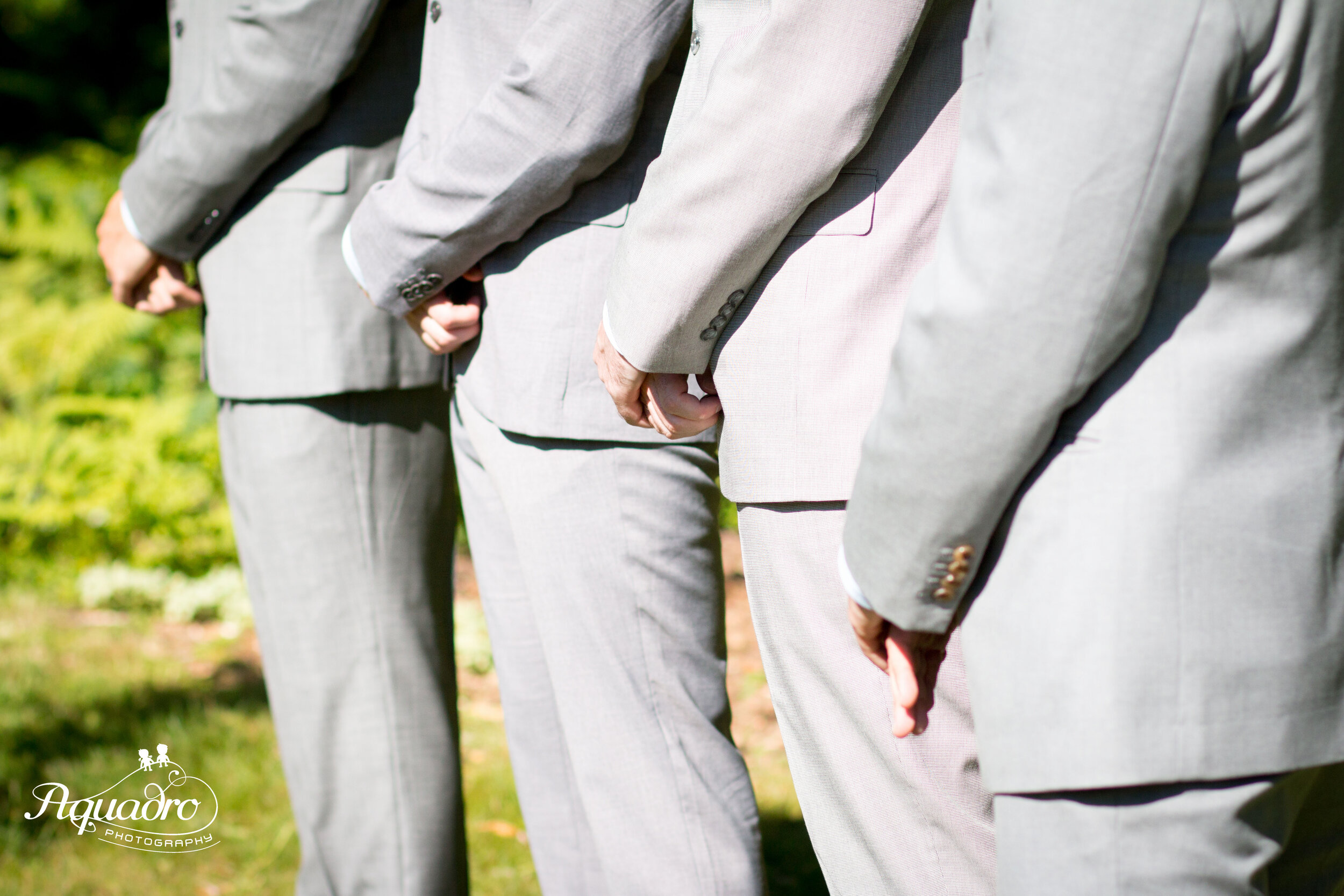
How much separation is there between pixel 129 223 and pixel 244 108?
49cm

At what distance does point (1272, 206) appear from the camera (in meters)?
1.00

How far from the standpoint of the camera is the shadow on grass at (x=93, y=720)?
10.8ft

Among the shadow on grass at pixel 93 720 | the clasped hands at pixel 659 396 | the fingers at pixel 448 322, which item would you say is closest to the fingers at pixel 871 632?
the clasped hands at pixel 659 396

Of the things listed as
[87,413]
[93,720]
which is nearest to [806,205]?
[93,720]

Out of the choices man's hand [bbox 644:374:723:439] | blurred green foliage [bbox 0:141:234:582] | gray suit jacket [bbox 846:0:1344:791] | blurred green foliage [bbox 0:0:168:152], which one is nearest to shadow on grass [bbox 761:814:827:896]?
man's hand [bbox 644:374:723:439]

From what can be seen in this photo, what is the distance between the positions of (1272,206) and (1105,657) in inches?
16.8

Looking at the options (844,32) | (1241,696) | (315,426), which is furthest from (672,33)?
(1241,696)

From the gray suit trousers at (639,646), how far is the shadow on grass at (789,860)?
0.93 meters

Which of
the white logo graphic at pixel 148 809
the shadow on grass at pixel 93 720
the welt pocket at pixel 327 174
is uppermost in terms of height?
the welt pocket at pixel 327 174

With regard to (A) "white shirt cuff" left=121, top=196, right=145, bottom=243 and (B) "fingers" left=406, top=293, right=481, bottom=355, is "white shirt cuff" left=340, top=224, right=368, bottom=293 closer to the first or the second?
(B) "fingers" left=406, top=293, right=481, bottom=355

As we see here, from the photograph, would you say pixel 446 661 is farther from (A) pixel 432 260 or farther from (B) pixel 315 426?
(A) pixel 432 260

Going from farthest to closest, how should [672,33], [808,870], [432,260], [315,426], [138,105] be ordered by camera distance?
[138,105]
[808,870]
[315,426]
[432,260]
[672,33]

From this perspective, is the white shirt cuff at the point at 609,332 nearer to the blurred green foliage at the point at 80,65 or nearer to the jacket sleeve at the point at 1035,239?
the jacket sleeve at the point at 1035,239

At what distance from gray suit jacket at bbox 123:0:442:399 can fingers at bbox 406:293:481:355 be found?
0.28 meters
